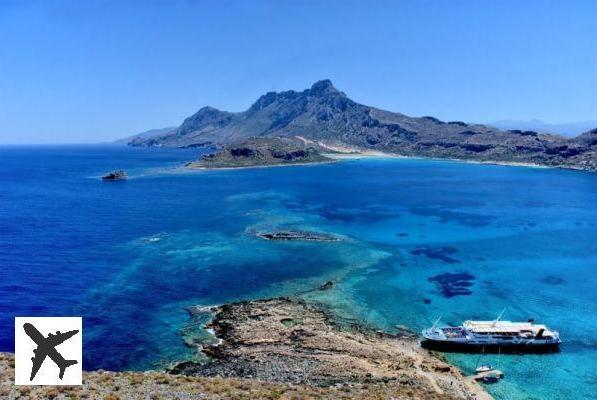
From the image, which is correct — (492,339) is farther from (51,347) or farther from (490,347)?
(51,347)

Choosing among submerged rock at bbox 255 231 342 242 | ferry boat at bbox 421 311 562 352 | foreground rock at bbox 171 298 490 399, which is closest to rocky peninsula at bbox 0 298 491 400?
foreground rock at bbox 171 298 490 399

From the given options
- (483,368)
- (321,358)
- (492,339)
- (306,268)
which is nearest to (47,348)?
(321,358)

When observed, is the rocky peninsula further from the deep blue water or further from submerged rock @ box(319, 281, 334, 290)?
submerged rock @ box(319, 281, 334, 290)

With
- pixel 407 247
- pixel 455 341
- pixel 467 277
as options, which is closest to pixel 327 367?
pixel 455 341

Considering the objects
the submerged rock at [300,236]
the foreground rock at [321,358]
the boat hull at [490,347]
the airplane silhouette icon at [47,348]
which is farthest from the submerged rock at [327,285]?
the airplane silhouette icon at [47,348]

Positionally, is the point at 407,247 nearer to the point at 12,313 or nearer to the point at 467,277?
the point at 467,277
